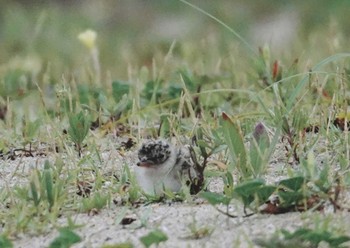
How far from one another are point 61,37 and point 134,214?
534cm

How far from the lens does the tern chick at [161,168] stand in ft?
12.5

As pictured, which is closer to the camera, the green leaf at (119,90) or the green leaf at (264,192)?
the green leaf at (264,192)

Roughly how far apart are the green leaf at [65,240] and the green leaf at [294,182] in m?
0.70

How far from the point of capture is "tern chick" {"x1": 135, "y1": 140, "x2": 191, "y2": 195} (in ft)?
12.5

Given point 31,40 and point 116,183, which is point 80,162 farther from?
point 31,40

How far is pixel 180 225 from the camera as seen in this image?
343cm

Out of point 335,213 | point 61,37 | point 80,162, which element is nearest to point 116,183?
point 80,162

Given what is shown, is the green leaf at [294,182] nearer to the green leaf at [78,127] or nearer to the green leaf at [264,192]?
the green leaf at [264,192]

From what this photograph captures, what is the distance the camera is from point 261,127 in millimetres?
3887

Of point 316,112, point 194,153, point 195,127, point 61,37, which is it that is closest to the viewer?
point 194,153

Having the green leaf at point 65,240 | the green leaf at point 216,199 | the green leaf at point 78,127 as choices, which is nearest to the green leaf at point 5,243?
the green leaf at point 65,240

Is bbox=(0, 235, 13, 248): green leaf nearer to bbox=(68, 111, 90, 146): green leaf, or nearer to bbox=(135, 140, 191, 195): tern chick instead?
bbox=(135, 140, 191, 195): tern chick

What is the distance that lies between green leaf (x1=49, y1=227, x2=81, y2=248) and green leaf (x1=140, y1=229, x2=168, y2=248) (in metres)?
0.23

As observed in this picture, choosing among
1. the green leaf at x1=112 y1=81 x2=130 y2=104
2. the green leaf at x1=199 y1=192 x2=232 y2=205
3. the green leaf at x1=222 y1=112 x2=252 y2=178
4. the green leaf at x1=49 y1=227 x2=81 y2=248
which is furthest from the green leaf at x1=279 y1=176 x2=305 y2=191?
the green leaf at x1=112 y1=81 x2=130 y2=104
